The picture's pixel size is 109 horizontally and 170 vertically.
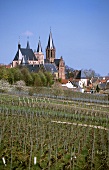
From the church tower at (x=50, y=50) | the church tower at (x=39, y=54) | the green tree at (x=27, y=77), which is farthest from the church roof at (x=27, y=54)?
the green tree at (x=27, y=77)

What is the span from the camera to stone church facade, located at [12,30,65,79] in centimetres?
7694

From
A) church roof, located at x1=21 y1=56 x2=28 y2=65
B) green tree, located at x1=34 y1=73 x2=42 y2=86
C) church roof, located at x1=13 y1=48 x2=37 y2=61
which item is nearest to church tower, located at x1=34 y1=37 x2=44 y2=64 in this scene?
church roof, located at x1=13 y1=48 x2=37 y2=61

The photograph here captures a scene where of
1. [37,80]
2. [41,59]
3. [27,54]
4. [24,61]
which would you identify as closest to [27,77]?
[37,80]

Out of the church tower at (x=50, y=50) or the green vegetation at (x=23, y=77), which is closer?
the green vegetation at (x=23, y=77)

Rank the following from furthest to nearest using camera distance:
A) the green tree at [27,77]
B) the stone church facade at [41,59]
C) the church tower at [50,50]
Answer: the church tower at [50,50] → the stone church facade at [41,59] → the green tree at [27,77]

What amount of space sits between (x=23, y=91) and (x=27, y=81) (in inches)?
479

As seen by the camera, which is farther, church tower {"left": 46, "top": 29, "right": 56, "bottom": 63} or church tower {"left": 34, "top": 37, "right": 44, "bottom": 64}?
church tower {"left": 34, "top": 37, "right": 44, "bottom": 64}

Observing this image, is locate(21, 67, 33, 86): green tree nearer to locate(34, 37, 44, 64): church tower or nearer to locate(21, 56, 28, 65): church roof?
locate(21, 56, 28, 65): church roof

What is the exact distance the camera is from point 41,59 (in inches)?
3504

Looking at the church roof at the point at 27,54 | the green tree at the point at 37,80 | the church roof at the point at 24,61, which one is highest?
the church roof at the point at 27,54

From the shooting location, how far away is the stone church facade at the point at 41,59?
76.9 metres

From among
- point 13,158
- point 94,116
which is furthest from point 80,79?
point 13,158

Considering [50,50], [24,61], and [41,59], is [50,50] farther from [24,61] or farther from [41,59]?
[24,61]

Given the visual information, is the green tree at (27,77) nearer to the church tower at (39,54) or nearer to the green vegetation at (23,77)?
the green vegetation at (23,77)
